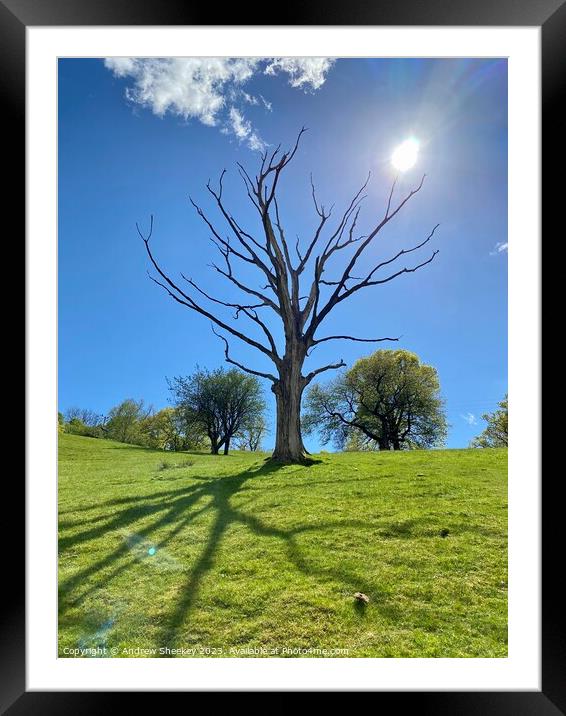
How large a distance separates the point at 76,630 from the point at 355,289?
530 cm

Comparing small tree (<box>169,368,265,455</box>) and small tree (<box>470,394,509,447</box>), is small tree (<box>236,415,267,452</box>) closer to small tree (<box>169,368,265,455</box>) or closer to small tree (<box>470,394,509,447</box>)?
small tree (<box>169,368,265,455</box>)

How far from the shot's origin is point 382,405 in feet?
34.0

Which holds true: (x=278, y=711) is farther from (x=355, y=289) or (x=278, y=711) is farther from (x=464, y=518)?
(x=355, y=289)

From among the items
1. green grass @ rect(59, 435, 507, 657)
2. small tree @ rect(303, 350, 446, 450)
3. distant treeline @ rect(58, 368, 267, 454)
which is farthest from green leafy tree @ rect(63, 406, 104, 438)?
small tree @ rect(303, 350, 446, 450)

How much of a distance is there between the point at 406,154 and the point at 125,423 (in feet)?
25.2

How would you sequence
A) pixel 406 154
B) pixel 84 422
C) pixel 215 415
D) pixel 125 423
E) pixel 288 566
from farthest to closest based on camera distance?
pixel 215 415, pixel 125 423, pixel 84 422, pixel 406 154, pixel 288 566

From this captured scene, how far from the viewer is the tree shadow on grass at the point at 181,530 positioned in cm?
252

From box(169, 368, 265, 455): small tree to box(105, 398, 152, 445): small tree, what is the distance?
1181mm

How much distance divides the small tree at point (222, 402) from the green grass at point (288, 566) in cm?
484
